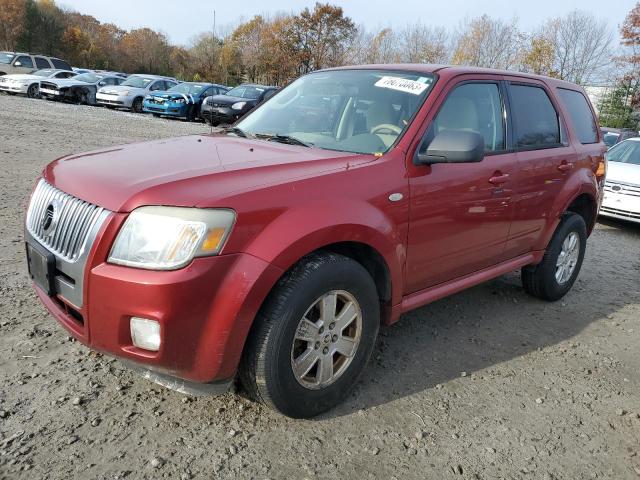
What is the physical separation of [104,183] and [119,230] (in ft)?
1.05

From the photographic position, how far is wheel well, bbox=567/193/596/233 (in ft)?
15.9

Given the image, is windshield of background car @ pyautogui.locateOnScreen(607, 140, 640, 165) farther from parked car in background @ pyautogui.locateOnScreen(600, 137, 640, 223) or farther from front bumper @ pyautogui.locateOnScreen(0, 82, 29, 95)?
front bumper @ pyautogui.locateOnScreen(0, 82, 29, 95)

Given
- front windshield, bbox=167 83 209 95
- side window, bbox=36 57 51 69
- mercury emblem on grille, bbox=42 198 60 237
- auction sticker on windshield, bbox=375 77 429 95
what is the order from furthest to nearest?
1. side window, bbox=36 57 51 69
2. front windshield, bbox=167 83 209 95
3. auction sticker on windshield, bbox=375 77 429 95
4. mercury emblem on grille, bbox=42 198 60 237

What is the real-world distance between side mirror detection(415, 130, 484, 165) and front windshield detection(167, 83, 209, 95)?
1879 centimetres

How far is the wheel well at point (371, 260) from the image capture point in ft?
9.34

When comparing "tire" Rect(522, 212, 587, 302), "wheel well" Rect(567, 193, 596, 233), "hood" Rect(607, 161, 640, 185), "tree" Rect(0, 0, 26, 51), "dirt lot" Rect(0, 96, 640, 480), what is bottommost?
"dirt lot" Rect(0, 96, 640, 480)

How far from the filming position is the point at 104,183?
8.11ft

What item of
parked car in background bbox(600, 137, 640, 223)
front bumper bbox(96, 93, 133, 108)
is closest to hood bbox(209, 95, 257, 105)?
front bumper bbox(96, 93, 133, 108)

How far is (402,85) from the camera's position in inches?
137

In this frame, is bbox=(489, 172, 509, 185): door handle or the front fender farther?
bbox=(489, 172, 509, 185): door handle

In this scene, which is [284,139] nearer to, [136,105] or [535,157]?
[535,157]

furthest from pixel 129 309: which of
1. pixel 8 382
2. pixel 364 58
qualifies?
pixel 364 58

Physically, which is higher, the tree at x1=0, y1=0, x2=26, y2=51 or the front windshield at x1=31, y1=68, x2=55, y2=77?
the tree at x1=0, y1=0, x2=26, y2=51

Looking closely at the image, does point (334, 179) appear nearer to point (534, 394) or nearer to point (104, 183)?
point (104, 183)
